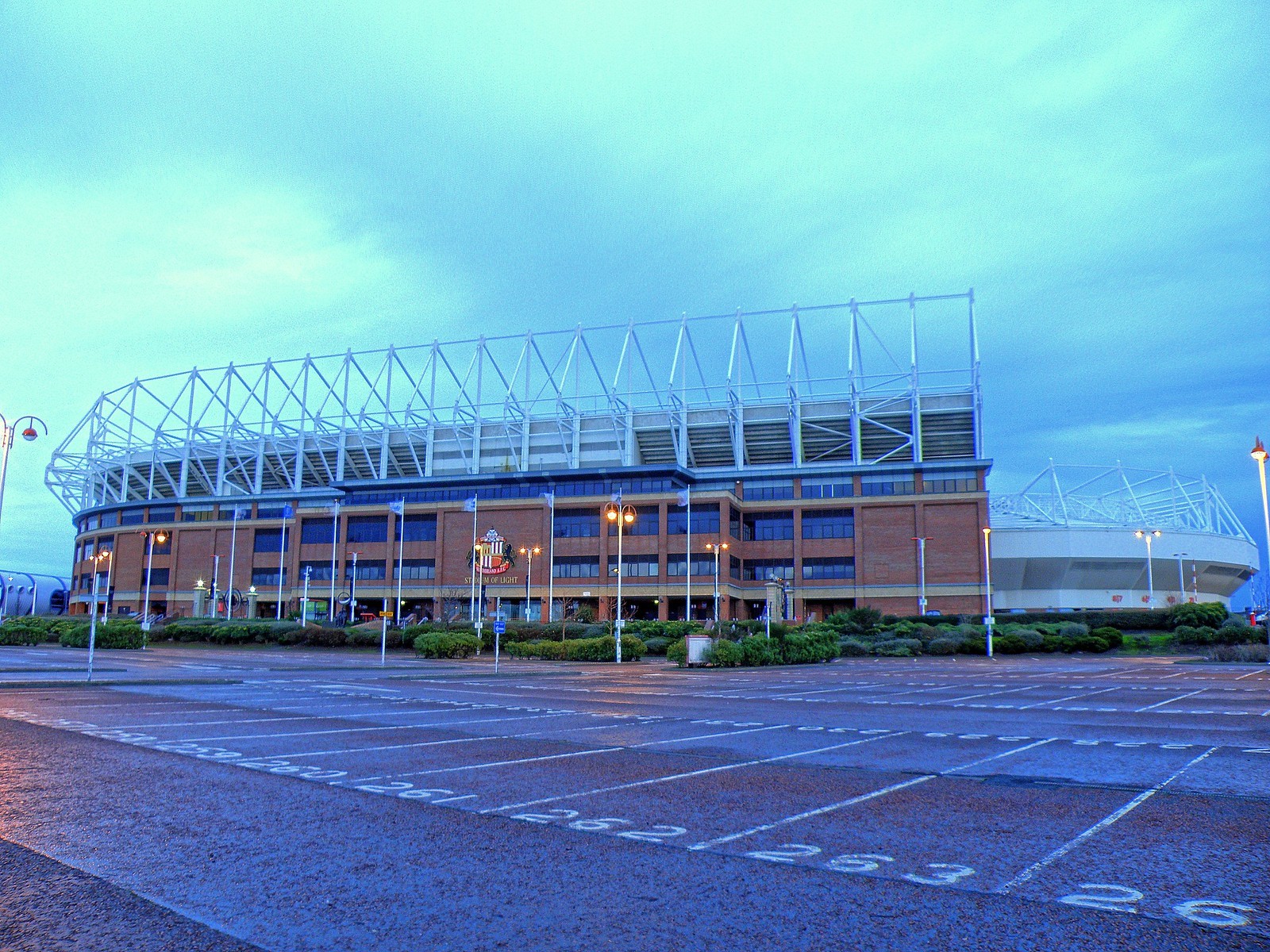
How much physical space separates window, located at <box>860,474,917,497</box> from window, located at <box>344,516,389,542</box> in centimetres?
4655

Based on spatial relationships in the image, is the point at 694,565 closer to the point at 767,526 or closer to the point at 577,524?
the point at 767,526

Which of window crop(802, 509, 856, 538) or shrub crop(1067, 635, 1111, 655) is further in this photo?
window crop(802, 509, 856, 538)

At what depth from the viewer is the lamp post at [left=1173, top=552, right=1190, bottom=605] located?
100312mm

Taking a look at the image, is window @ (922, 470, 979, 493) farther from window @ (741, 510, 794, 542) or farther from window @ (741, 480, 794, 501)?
window @ (741, 510, 794, 542)

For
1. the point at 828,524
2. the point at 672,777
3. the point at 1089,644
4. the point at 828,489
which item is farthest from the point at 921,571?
the point at 672,777

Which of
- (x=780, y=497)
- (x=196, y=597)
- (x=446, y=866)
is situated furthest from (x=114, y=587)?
(x=446, y=866)

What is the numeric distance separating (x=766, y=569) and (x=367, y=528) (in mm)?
39738

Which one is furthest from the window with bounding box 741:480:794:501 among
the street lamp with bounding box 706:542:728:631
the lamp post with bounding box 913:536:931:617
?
the lamp post with bounding box 913:536:931:617

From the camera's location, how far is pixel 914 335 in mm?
91312

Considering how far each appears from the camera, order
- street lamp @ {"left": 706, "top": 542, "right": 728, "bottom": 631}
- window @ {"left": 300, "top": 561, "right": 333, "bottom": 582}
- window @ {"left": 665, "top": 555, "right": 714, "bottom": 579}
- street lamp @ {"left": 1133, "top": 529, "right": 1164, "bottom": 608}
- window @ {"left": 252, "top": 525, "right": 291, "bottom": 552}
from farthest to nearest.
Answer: window @ {"left": 252, "top": 525, "right": 291, "bottom": 552} < window @ {"left": 300, "top": 561, "right": 333, "bottom": 582} < street lamp @ {"left": 1133, "top": 529, "right": 1164, "bottom": 608} < window @ {"left": 665, "top": 555, "right": 714, "bottom": 579} < street lamp @ {"left": 706, "top": 542, "right": 728, "bottom": 631}

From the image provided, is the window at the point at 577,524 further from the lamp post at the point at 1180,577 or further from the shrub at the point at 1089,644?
the lamp post at the point at 1180,577

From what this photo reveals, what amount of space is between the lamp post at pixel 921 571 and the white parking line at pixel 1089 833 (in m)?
71.8

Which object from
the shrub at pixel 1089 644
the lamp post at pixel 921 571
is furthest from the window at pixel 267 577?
the shrub at pixel 1089 644

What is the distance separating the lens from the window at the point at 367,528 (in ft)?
307
